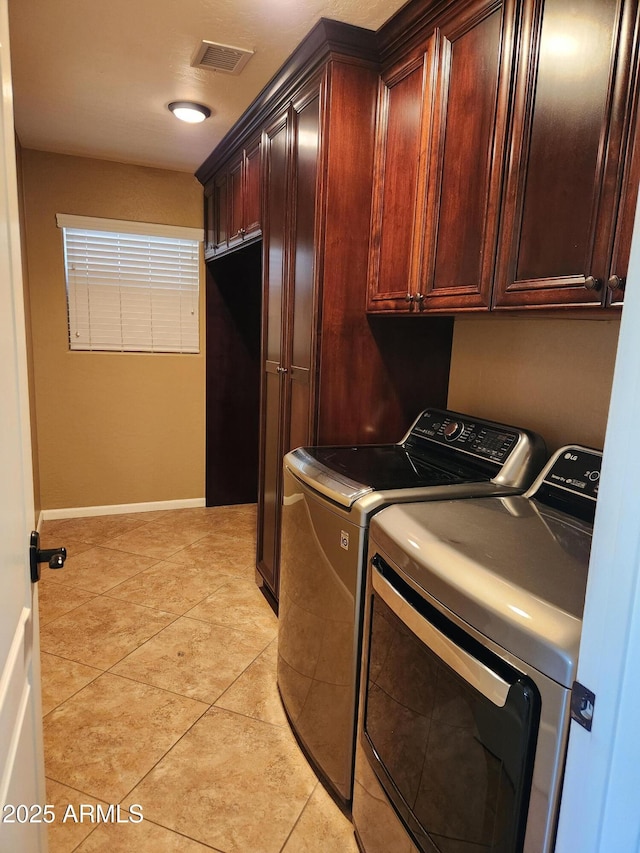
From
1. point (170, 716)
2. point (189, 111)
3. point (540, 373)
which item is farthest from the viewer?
point (189, 111)

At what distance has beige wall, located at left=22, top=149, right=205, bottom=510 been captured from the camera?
373 centimetres

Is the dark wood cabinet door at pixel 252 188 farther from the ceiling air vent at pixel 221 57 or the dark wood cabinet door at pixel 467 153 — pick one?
the dark wood cabinet door at pixel 467 153

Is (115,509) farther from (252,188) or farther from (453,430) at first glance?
(453,430)

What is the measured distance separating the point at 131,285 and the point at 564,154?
343cm

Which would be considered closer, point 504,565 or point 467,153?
point 504,565

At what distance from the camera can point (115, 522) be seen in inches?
160

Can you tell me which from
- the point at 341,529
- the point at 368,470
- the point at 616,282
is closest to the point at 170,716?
the point at 341,529

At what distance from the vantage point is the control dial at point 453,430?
1.95m

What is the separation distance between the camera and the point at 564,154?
126cm

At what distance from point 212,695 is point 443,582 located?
152 centimetres

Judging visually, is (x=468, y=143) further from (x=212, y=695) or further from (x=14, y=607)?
(x=212, y=695)

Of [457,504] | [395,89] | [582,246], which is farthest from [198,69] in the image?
[457,504]

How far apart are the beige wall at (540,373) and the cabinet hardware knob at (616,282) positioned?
1.58 feet

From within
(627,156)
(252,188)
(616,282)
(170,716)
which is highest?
(252,188)
